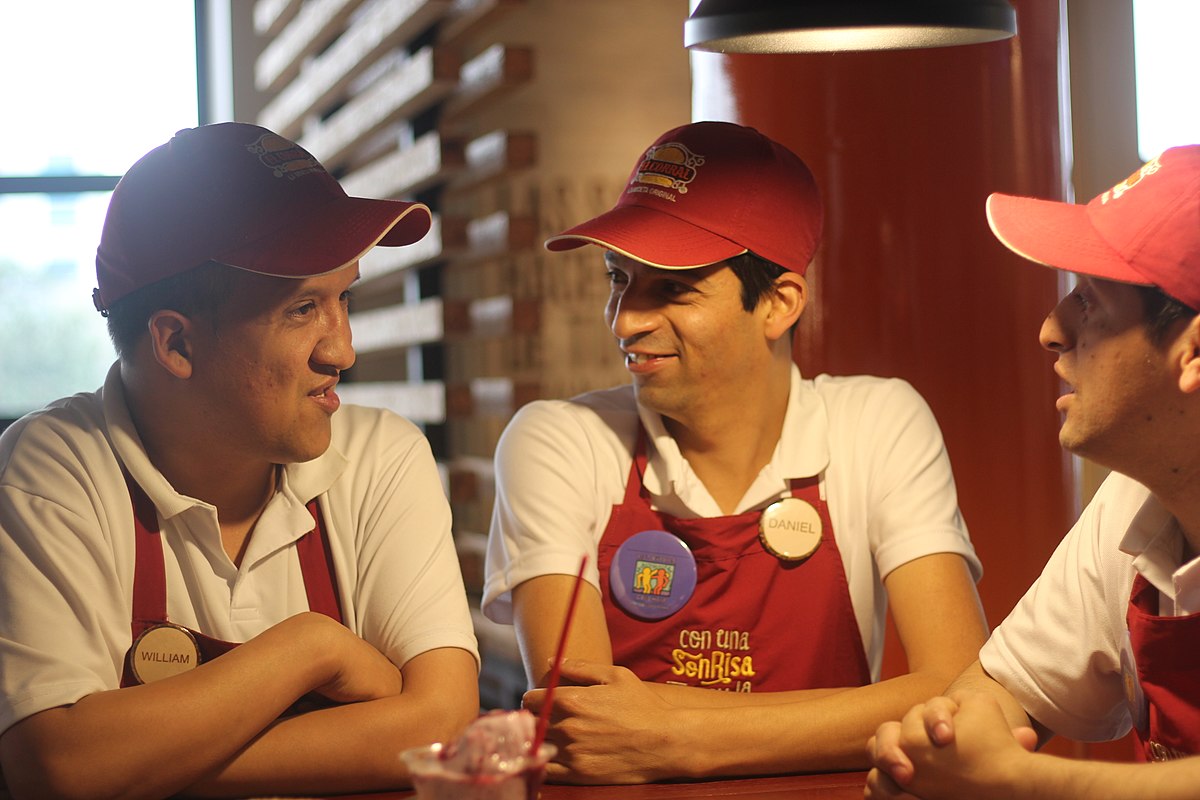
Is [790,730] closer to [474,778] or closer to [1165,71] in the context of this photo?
[474,778]

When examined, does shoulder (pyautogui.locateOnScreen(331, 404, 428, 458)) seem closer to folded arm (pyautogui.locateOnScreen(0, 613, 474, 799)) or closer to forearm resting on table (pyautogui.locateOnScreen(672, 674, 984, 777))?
folded arm (pyautogui.locateOnScreen(0, 613, 474, 799))

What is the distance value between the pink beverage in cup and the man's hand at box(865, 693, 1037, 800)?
0.54 meters

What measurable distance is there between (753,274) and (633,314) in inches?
8.6

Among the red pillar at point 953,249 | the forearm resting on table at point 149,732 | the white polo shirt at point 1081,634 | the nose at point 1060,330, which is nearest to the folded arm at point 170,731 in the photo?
the forearm resting on table at point 149,732

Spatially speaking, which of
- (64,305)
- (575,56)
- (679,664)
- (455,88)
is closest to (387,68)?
(455,88)

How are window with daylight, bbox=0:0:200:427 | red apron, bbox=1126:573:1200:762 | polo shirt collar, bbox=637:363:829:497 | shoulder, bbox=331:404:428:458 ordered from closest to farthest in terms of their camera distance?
red apron, bbox=1126:573:1200:762 → shoulder, bbox=331:404:428:458 → polo shirt collar, bbox=637:363:829:497 → window with daylight, bbox=0:0:200:427

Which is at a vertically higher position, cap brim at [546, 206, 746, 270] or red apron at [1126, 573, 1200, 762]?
cap brim at [546, 206, 746, 270]

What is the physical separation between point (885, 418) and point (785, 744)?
748 mm

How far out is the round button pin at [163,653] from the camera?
1845 mm

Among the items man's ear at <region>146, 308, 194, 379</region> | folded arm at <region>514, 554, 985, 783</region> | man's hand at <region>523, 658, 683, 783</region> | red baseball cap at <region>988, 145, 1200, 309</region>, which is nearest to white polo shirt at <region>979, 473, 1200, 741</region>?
folded arm at <region>514, 554, 985, 783</region>

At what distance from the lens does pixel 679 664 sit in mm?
2283

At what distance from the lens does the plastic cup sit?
1.21 meters

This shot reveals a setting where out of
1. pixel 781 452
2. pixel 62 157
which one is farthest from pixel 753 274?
pixel 62 157

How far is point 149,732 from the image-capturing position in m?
1.66
